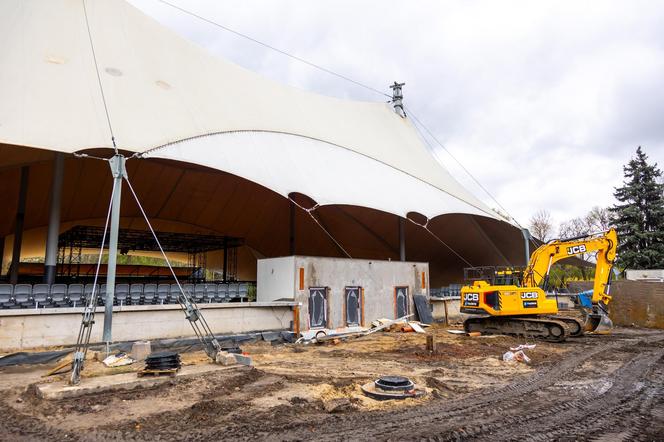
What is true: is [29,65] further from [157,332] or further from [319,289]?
[319,289]

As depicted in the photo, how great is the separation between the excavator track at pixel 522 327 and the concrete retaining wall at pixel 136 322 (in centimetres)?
653

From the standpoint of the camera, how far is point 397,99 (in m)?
31.6

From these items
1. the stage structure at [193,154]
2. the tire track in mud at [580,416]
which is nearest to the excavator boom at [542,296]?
the stage structure at [193,154]

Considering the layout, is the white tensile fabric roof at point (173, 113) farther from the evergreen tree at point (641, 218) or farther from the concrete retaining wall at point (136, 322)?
the evergreen tree at point (641, 218)

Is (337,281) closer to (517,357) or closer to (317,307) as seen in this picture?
(317,307)

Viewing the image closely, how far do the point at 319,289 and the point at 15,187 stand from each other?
13869 mm

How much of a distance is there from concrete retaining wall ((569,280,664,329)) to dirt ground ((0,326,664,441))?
8777mm

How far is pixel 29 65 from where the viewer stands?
45.1ft

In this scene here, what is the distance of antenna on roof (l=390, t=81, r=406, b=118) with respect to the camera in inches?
1237

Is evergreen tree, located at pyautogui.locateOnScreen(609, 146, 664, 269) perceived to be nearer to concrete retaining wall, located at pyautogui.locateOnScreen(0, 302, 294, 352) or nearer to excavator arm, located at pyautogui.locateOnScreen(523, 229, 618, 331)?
excavator arm, located at pyautogui.locateOnScreen(523, 229, 618, 331)

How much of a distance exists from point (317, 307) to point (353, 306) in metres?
1.72

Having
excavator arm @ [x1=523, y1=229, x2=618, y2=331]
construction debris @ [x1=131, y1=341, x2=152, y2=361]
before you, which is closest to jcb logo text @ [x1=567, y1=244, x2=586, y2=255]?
excavator arm @ [x1=523, y1=229, x2=618, y2=331]

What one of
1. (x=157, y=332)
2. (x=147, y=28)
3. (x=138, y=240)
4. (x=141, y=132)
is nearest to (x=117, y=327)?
(x=157, y=332)

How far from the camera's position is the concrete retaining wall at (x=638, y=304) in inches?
693
